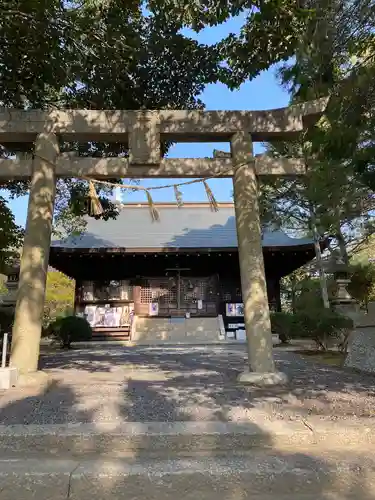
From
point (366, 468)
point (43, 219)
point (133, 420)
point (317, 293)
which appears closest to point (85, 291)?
point (317, 293)

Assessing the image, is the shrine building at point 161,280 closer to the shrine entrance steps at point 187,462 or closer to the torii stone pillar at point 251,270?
the torii stone pillar at point 251,270

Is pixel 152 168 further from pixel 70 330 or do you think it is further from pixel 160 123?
pixel 70 330

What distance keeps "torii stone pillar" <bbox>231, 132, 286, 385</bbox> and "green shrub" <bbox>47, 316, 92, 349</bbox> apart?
9283mm

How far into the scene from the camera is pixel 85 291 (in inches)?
707

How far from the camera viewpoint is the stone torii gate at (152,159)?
560 cm

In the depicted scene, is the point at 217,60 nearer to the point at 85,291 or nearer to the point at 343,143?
the point at 343,143

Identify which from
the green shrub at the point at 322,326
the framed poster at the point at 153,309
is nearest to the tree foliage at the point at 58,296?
the framed poster at the point at 153,309

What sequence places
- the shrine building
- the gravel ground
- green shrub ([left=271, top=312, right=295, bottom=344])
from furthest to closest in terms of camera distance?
the shrine building, green shrub ([left=271, top=312, right=295, bottom=344]), the gravel ground

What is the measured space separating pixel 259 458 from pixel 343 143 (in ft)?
12.4

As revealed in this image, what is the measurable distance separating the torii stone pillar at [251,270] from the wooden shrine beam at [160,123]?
11.4 inches

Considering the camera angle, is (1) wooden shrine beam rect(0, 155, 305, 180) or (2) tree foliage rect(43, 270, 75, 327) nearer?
(1) wooden shrine beam rect(0, 155, 305, 180)

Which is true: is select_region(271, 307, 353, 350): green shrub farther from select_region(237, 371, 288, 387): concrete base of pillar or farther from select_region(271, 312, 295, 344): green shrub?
select_region(237, 371, 288, 387): concrete base of pillar

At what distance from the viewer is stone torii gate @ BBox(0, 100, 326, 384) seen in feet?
18.4

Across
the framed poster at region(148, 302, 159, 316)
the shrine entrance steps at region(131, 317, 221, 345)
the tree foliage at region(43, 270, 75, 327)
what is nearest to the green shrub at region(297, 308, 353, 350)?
the shrine entrance steps at region(131, 317, 221, 345)
